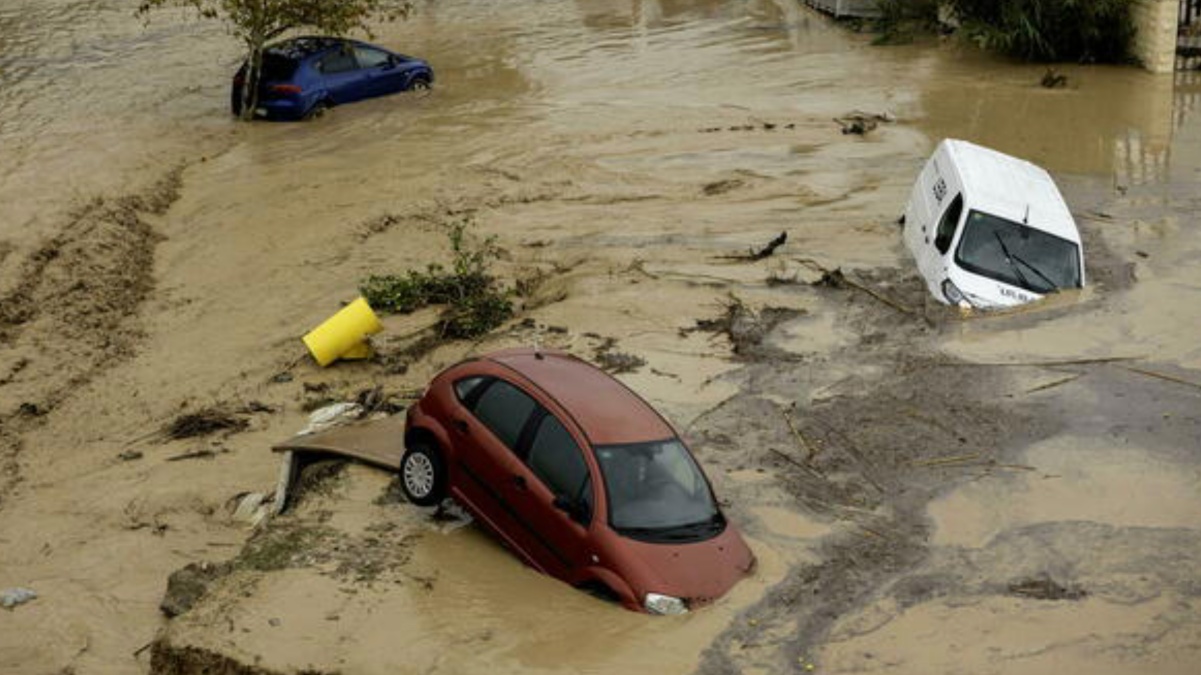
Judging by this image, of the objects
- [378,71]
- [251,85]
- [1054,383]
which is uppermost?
[251,85]

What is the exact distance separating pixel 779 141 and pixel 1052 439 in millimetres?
11659

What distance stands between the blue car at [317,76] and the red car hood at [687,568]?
16987mm

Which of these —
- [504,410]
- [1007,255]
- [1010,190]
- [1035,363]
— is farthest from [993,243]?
[504,410]

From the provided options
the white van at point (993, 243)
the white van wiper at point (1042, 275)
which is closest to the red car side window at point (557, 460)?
the white van at point (993, 243)

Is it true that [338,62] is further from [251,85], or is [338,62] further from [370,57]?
[251,85]

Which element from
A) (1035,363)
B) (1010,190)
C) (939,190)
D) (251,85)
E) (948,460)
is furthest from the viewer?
(251,85)

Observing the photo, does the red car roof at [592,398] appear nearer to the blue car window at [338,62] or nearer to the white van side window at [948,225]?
the white van side window at [948,225]

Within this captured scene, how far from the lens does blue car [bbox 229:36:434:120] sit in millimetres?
26719

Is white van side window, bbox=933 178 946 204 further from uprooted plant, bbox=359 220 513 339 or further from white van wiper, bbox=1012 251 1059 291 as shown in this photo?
uprooted plant, bbox=359 220 513 339

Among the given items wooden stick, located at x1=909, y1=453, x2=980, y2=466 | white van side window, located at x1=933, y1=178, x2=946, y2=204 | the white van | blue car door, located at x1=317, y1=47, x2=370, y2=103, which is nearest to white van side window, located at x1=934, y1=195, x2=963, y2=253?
the white van

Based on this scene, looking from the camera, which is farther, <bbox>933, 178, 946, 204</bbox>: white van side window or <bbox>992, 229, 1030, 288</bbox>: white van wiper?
<bbox>933, 178, 946, 204</bbox>: white van side window

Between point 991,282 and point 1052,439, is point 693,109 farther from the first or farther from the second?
point 1052,439

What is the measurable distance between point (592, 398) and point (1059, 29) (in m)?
20.6

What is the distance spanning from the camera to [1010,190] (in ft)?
59.7
